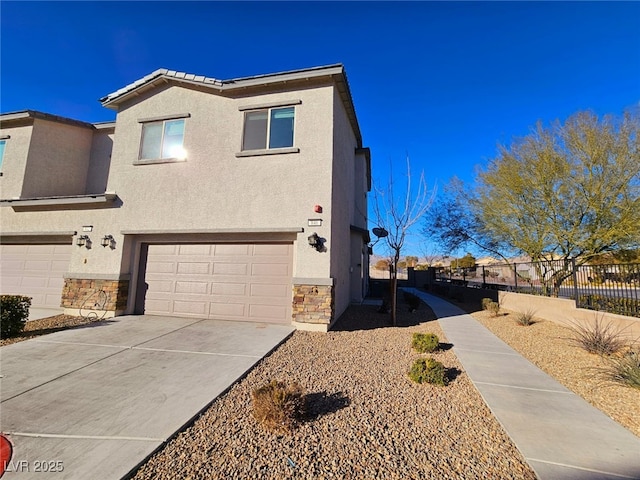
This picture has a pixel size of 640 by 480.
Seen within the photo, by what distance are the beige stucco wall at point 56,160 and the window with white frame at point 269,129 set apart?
28.4 ft

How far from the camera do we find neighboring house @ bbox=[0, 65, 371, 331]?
792 cm

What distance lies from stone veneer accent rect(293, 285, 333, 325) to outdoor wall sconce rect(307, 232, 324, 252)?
1.05 m

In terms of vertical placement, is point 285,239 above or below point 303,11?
below

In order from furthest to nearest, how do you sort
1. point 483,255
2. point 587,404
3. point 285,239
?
1. point 483,255
2. point 285,239
3. point 587,404

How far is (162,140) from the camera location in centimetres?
927

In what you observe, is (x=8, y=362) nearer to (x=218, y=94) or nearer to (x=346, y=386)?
(x=346, y=386)

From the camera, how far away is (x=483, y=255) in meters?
14.3

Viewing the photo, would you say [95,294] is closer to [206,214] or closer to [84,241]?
[84,241]

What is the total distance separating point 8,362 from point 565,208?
15955 millimetres

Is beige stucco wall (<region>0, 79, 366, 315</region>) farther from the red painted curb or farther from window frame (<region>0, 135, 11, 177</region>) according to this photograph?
the red painted curb

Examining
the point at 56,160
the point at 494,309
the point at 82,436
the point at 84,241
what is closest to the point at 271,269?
the point at 82,436

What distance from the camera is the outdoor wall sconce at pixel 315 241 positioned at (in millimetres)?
7484

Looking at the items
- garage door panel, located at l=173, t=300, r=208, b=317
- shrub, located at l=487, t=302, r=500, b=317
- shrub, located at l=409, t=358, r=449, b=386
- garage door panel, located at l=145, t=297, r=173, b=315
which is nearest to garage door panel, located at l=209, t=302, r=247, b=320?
garage door panel, located at l=173, t=300, r=208, b=317

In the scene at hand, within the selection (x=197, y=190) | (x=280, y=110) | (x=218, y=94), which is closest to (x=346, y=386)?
(x=197, y=190)
